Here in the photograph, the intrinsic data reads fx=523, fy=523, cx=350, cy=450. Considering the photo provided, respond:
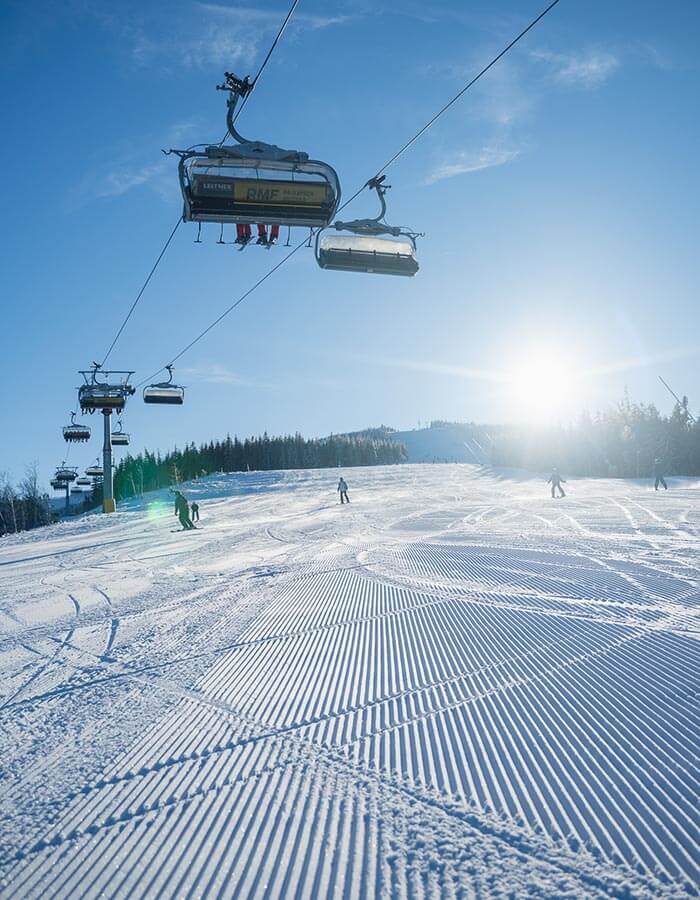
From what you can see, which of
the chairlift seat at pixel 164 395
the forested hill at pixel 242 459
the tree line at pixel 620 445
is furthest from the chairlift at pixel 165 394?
the forested hill at pixel 242 459

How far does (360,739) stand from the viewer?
3.46 m

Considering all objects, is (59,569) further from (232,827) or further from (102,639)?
(232,827)

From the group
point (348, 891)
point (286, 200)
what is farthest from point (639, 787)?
point (286, 200)

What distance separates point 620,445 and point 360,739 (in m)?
62.7

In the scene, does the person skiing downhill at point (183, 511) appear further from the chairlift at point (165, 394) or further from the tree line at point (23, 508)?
the tree line at point (23, 508)

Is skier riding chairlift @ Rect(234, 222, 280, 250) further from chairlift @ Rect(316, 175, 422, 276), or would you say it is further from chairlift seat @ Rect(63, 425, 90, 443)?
chairlift seat @ Rect(63, 425, 90, 443)

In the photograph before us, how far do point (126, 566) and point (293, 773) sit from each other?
32.7 feet

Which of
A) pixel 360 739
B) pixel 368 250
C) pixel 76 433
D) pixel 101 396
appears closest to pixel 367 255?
pixel 368 250

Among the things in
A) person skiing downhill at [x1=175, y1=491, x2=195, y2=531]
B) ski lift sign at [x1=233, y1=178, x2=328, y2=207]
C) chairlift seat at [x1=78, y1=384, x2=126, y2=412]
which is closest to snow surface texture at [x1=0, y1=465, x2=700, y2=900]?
ski lift sign at [x1=233, y1=178, x2=328, y2=207]

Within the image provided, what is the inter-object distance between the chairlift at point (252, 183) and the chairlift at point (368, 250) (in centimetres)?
48

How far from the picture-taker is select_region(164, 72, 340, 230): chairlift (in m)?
7.00

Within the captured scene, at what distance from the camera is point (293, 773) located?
310cm

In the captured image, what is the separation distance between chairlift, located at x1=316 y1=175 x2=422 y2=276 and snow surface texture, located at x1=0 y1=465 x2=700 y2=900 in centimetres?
497

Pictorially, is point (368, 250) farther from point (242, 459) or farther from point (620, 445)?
point (242, 459)
